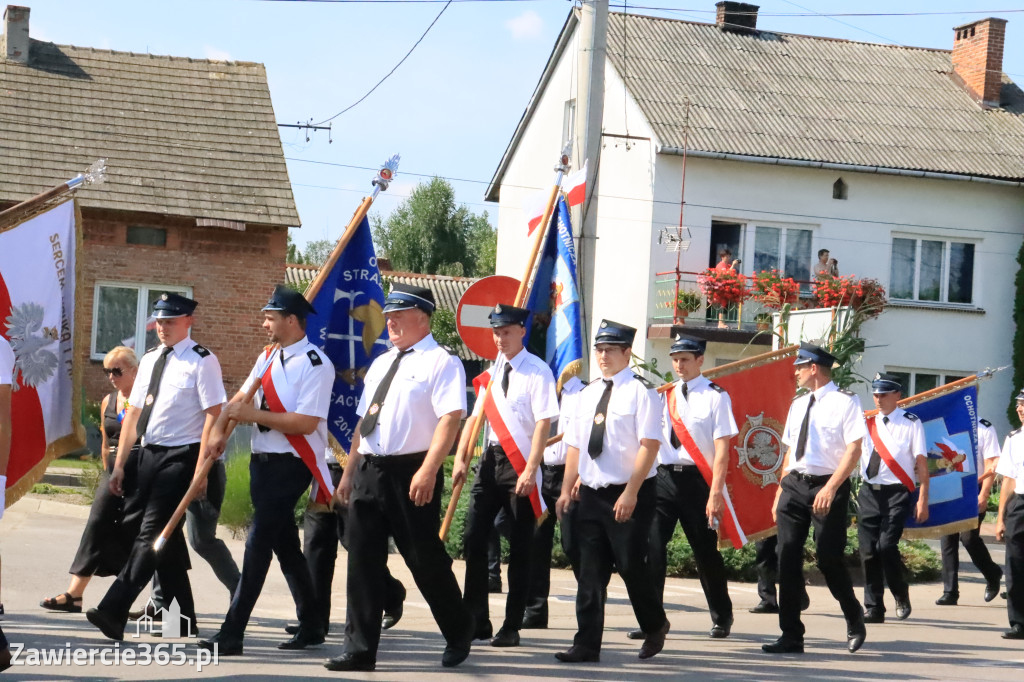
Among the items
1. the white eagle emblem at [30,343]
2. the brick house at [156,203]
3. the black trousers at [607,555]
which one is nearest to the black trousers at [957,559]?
the black trousers at [607,555]

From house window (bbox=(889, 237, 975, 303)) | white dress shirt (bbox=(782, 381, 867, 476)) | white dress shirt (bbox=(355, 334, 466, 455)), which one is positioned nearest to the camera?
white dress shirt (bbox=(355, 334, 466, 455))

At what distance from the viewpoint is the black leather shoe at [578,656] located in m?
7.83

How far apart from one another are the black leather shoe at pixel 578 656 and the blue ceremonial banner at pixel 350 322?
2501 mm

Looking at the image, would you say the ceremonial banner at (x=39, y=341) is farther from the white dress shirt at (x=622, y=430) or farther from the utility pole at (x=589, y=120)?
the utility pole at (x=589, y=120)

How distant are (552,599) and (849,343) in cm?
687

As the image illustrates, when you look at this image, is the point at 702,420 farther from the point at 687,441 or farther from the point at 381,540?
the point at 381,540

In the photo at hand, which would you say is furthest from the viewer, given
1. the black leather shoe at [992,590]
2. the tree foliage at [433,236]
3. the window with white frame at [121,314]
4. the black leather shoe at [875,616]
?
the tree foliage at [433,236]

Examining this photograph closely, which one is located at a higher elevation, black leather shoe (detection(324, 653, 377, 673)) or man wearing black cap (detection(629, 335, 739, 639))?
man wearing black cap (detection(629, 335, 739, 639))

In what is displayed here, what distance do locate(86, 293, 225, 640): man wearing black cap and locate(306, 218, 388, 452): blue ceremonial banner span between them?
5.37 ft

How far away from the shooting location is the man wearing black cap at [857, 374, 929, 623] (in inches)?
438

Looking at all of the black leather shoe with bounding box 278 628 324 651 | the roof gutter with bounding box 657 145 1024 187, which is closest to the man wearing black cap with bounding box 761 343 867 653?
the black leather shoe with bounding box 278 628 324 651

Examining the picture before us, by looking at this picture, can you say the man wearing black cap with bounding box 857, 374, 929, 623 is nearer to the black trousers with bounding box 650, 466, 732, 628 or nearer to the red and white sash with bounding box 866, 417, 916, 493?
the red and white sash with bounding box 866, 417, 916, 493

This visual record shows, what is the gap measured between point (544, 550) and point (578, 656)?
133cm

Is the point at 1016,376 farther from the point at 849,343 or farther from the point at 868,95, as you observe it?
the point at 849,343
